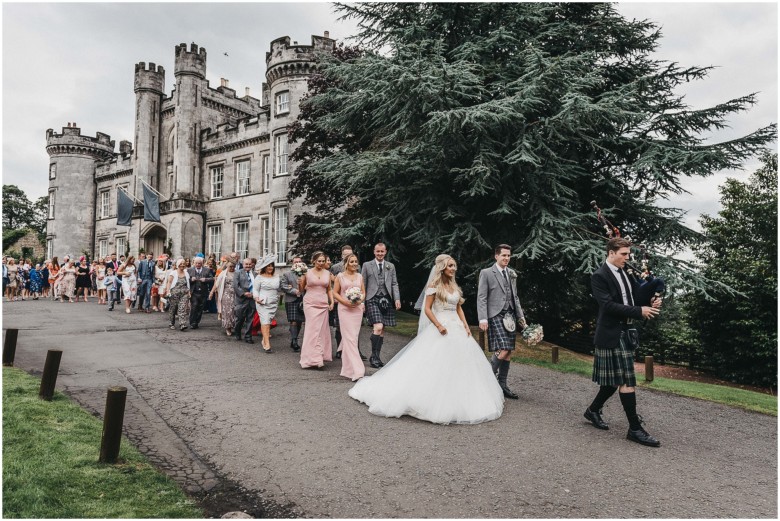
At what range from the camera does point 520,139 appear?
12984 mm

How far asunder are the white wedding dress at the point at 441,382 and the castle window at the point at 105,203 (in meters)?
42.7

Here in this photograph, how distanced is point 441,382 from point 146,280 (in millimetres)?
14798

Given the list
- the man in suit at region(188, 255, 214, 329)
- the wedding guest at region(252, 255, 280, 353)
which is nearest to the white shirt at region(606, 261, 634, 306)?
the wedding guest at region(252, 255, 280, 353)

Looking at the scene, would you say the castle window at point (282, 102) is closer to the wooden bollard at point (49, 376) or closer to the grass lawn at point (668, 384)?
the grass lawn at point (668, 384)

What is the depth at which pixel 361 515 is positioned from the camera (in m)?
4.10

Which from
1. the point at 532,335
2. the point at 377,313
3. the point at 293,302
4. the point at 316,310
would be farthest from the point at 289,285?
the point at 532,335

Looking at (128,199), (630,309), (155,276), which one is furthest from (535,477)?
(128,199)

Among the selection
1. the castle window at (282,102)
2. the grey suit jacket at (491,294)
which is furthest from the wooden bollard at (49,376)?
the castle window at (282,102)

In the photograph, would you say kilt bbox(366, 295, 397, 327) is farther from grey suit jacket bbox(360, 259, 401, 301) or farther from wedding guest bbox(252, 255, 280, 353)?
wedding guest bbox(252, 255, 280, 353)

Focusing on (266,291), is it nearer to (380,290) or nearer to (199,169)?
(380,290)

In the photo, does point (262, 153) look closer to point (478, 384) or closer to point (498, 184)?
point (498, 184)

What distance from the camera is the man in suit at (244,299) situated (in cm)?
1257

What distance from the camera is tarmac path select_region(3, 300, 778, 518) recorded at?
4406 millimetres

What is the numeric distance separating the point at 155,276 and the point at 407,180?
382 inches
